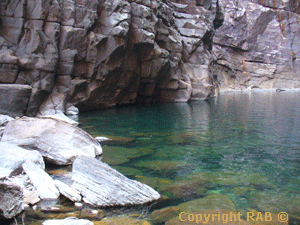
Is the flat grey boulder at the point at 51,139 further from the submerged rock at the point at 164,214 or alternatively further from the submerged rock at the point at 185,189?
the submerged rock at the point at 164,214

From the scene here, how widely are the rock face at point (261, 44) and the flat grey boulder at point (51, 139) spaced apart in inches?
2765

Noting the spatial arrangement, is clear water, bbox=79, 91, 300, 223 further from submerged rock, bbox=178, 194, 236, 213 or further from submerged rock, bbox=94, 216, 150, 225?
submerged rock, bbox=94, 216, 150, 225

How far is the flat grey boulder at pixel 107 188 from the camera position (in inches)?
218

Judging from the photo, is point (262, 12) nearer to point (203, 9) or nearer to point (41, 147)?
point (203, 9)

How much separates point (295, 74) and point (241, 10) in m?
23.4

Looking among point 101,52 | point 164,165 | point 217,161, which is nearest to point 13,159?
point 164,165

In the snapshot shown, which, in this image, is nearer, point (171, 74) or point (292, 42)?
point (171, 74)

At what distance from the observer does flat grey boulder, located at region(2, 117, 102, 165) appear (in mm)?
7832

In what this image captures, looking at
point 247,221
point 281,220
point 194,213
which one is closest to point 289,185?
point 281,220

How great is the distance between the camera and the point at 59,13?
64.3 feet

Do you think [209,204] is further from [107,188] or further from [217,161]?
[217,161]

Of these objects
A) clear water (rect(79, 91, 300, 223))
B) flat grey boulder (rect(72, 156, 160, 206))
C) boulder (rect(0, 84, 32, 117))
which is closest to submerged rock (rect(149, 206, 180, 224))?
clear water (rect(79, 91, 300, 223))

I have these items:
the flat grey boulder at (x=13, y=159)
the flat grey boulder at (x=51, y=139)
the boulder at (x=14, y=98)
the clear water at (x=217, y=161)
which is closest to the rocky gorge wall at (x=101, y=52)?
the boulder at (x=14, y=98)

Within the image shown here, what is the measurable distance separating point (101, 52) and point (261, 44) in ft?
224
